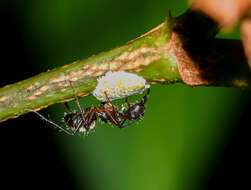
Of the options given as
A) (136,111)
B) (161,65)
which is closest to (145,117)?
(136,111)

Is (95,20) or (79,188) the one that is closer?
(95,20)

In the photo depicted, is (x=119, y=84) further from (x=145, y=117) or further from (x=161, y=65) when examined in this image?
(x=145, y=117)

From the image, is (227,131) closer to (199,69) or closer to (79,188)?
(199,69)

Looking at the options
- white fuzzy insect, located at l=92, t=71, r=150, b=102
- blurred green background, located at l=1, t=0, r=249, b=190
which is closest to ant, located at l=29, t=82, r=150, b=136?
blurred green background, located at l=1, t=0, r=249, b=190

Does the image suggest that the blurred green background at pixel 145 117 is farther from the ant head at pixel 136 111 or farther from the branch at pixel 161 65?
the branch at pixel 161 65

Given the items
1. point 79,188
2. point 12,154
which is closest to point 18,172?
point 12,154
